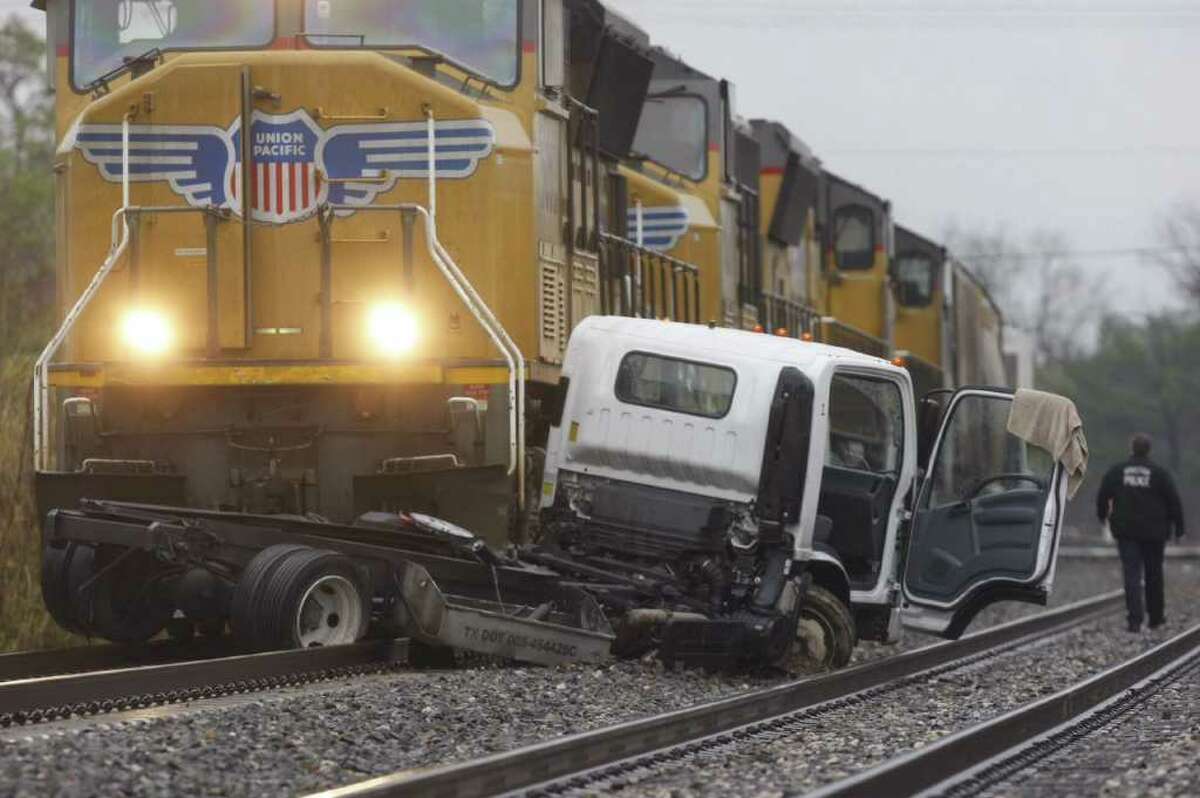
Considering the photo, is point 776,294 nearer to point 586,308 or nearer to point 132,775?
point 586,308

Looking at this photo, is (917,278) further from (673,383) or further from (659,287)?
(673,383)

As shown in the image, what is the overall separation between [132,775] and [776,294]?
13.7 metres

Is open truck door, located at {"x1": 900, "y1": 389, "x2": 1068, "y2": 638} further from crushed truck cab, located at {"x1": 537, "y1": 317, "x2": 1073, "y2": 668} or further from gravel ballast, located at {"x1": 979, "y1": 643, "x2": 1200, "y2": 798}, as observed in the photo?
gravel ballast, located at {"x1": 979, "y1": 643, "x2": 1200, "y2": 798}

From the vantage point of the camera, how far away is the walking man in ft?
58.2

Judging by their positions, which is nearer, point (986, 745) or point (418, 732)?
point (986, 745)

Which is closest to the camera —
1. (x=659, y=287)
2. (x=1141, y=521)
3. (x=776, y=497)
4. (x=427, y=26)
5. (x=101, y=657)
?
(x=101, y=657)

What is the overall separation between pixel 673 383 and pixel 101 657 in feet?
12.0

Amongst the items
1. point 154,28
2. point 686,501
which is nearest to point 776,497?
point 686,501

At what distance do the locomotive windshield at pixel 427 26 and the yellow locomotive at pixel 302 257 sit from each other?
13mm

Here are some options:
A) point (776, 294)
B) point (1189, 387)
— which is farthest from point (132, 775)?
point (1189, 387)

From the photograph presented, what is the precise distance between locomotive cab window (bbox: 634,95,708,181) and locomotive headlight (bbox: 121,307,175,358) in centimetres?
655

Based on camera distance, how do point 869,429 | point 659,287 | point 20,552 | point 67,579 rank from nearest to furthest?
point 67,579
point 869,429
point 20,552
point 659,287

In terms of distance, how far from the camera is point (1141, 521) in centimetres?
1780

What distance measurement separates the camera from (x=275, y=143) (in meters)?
11.5
